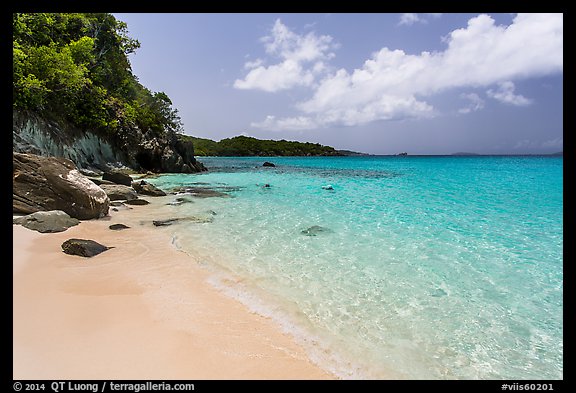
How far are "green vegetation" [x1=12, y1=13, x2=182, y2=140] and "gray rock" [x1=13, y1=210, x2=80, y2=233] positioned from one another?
8195mm

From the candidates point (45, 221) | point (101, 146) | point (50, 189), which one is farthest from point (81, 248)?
point (101, 146)

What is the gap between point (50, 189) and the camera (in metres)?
9.79

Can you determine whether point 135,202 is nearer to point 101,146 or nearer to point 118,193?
point 118,193

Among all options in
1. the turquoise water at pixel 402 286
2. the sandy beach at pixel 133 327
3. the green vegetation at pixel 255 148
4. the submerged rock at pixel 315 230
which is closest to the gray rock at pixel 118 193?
the turquoise water at pixel 402 286

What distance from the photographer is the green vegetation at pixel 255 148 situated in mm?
167625

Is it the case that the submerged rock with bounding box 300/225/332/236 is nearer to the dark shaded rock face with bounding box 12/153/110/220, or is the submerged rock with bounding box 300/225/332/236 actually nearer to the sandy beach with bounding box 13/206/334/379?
the sandy beach with bounding box 13/206/334/379

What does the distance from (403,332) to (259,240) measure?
555 centimetres

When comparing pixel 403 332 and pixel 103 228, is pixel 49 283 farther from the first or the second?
pixel 403 332

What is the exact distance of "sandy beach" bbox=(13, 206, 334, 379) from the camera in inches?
128

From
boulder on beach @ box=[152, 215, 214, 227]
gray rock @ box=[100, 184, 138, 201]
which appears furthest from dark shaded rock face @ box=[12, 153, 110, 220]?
gray rock @ box=[100, 184, 138, 201]

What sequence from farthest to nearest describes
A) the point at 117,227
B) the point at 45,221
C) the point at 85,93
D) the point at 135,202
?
the point at 85,93, the point at 135,202, the point at 117,227, the point at 45,221

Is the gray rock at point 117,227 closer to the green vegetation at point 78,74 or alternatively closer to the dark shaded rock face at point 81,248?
the dark shaded rock face at point 81,248

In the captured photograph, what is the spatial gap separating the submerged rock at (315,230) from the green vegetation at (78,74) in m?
13.9

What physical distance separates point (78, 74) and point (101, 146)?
10.4 meters
